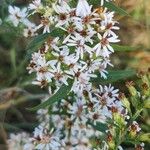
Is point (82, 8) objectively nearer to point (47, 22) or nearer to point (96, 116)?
point (47, 22)

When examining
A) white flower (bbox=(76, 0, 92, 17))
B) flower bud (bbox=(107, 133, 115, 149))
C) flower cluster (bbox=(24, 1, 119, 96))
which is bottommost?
flower bud (bbox=(107, 133, 115, 149))

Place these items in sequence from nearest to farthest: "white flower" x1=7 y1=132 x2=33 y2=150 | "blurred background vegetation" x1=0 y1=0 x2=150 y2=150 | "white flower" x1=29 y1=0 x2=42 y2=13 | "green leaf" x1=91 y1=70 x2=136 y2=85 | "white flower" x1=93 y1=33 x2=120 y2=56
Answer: "white flower" x1=93 y1=33 x2=120 y2=56
"white flower" x1=29 y1=0 x2=42 y2=13
"green leaf" x1=91 y1=70 x2=136 y2=85
"white flower" x1=7 y1=132 x2=33 y2=150
"blurred background vegetation" x1=0 y1=0 x2=150 y2=150

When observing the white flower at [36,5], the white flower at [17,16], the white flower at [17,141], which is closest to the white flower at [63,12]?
the white flower at [36,5]

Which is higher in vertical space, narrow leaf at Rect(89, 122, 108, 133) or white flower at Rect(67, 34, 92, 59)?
white flower at Rect(67, 34, 92, 59)

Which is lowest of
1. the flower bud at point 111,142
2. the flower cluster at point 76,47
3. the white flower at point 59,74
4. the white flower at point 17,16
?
the flower bud at point 111,142

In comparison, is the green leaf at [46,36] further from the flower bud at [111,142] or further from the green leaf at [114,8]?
the flower bud at [111,142]

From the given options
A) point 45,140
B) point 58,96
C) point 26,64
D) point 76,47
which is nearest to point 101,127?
point 45,140

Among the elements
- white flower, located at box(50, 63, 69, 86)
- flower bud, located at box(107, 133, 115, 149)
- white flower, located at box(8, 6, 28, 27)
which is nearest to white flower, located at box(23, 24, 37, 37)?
white flower, located at box(8, 6, 28, 27)

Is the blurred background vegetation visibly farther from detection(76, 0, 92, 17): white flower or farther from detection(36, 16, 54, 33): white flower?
detection(76, 0, 92, 17): white flower

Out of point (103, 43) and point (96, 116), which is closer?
point (103, 43)

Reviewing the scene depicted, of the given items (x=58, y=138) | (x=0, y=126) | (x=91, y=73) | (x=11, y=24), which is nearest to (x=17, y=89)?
(x=0, y=126)
